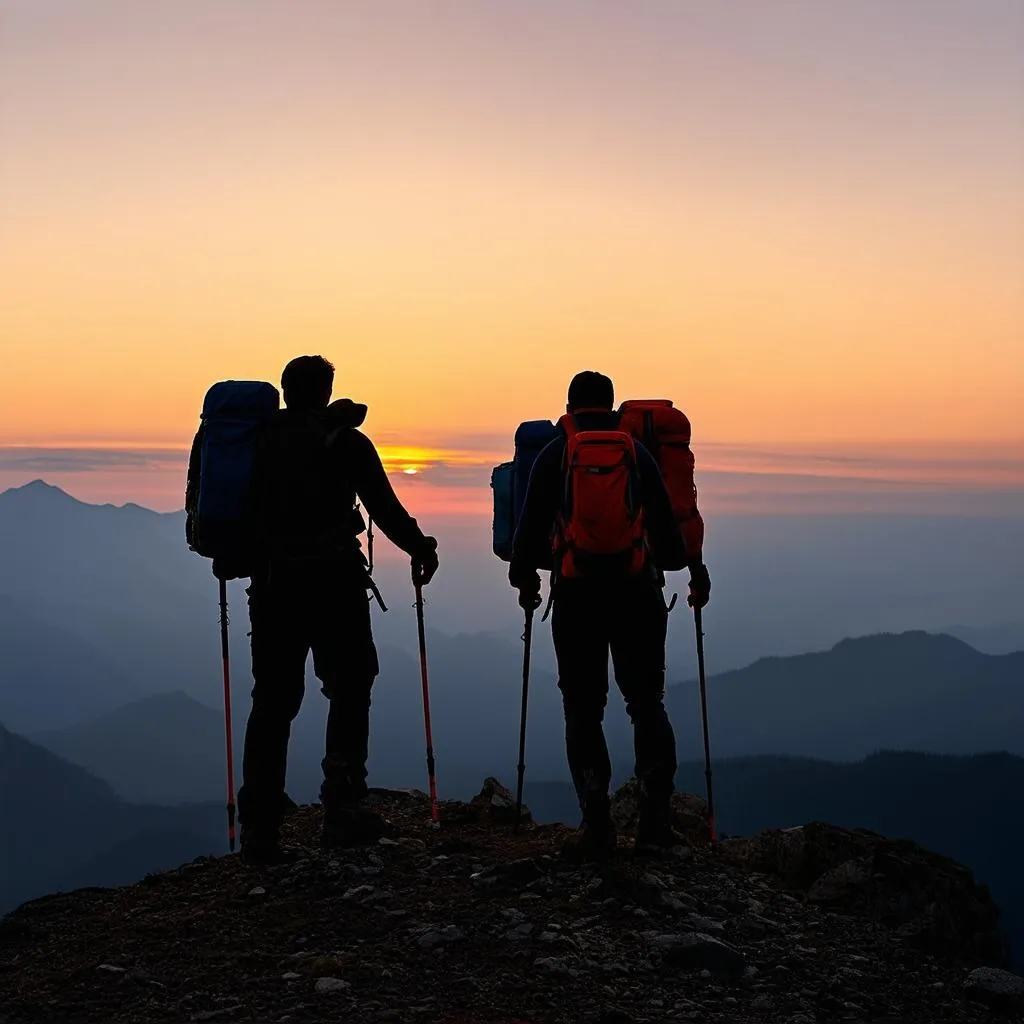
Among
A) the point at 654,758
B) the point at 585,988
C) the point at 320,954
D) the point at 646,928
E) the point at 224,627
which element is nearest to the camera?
the point at 585,988

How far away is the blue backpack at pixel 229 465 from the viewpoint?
9547 millimetres

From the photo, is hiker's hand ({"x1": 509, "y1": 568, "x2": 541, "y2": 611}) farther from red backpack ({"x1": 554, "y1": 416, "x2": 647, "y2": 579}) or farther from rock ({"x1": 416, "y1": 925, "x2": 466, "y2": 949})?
rock ({"x1": 416, "y1": 925, "x2": 466, "y2": 949})

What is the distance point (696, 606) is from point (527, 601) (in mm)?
1722

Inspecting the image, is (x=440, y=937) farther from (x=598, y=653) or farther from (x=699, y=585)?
(x=699, y=585)

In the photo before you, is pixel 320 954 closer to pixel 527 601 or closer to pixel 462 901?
pixel 462 901

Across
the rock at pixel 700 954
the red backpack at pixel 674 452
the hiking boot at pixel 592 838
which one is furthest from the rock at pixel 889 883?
the red backpack at pixel 674 452

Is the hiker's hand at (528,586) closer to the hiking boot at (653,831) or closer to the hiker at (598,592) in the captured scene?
the hiker at (598,592)

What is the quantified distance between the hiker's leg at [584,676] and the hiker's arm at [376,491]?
4.76ft

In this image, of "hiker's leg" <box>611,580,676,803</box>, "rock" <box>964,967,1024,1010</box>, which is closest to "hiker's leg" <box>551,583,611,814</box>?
"hiker's leg" <box>611,580,676,803</box>

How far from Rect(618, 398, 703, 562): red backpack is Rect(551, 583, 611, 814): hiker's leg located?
1591 millimetres

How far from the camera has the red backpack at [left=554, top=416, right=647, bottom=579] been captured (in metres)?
8.80

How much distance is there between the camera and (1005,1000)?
25.9 ft

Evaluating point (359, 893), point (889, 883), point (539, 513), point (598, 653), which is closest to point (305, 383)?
point (539, 513)

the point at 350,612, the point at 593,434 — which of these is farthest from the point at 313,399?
the point at 593,434
